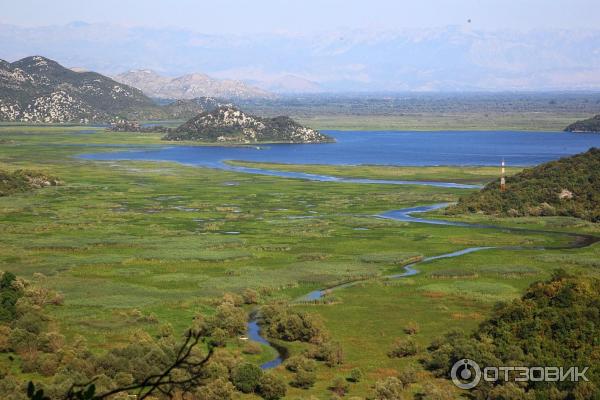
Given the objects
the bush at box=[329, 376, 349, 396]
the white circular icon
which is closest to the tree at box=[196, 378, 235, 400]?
the bush at box=[329, 376, 349, 396]

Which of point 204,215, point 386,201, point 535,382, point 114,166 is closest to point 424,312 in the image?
point 535,382

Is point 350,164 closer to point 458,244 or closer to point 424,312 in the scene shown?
point 458,244

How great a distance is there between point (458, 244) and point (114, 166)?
87650 mm

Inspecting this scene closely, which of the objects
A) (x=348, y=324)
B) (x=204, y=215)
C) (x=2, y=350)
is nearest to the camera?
(x=2, y=350)

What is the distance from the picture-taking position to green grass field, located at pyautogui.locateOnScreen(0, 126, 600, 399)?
52.3m

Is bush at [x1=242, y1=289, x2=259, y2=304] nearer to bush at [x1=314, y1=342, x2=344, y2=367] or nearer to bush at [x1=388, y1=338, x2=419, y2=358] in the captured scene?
bush at [x1=314, y1=342, x2=344, y2=367]

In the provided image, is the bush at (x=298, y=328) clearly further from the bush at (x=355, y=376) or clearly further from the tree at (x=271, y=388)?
the tree at (x=271, y=388)

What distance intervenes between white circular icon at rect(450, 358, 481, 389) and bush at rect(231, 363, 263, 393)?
8.77 m

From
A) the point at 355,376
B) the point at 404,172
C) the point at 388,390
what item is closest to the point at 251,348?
the point at 355,376

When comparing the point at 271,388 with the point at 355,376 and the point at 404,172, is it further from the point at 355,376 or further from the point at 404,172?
the point at 404,172

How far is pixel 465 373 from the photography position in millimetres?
40906

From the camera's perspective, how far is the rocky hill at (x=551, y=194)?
327 feet

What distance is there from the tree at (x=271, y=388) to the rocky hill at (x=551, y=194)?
6532 cm

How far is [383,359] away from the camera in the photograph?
44906mm
